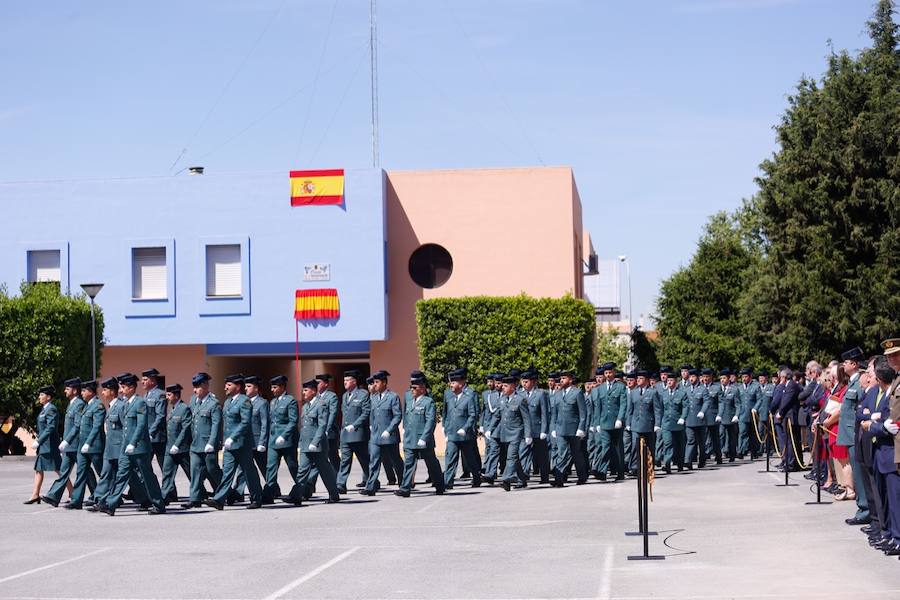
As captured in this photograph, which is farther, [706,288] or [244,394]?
[706,288]

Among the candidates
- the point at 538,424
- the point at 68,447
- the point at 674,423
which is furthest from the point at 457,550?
the point at 674,423

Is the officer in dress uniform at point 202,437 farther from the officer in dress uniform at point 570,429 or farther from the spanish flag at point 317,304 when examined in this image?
the spanish flag at point 317,304

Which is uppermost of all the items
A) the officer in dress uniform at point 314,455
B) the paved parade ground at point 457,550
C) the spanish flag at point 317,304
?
the spanish flag at point 317,304

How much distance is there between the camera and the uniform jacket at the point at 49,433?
19734 millimetres

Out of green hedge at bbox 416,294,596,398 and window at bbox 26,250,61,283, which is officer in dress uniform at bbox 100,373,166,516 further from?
window at bbox 26,250,61,283

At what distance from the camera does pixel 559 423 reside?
2197 cm

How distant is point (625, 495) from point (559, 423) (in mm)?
2967

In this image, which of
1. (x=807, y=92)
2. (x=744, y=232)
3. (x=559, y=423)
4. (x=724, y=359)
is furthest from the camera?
(x=744, y=232)

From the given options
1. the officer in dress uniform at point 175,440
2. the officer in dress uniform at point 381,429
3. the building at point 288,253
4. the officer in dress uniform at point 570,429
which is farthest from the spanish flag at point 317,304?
the officer in dress uniform at point 175,440

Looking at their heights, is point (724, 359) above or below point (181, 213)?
below

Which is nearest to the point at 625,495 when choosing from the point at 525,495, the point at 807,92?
the point at 525,495

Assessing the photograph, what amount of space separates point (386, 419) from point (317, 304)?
16.8 m

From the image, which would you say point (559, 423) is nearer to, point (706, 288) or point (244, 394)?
point (244, 394)

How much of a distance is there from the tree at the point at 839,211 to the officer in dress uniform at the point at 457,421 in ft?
67.9
